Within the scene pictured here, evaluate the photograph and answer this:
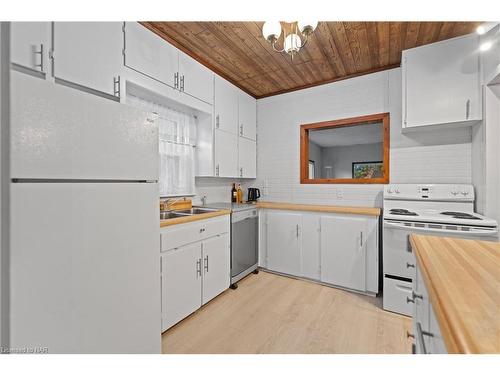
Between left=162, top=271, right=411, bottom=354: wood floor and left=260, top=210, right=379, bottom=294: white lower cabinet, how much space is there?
0.19 m

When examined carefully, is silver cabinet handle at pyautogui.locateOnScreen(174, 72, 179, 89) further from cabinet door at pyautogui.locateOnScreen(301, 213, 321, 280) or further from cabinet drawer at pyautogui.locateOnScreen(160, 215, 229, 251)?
cabinet door at pyautogui.locateOnScreen(301, 213, 321, 280)

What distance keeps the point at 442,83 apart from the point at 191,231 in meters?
2.58

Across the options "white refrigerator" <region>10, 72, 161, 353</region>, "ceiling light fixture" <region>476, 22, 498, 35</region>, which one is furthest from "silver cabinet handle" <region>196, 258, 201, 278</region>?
"ceiling light fixture" <region>476, 22, 498, 35</region>

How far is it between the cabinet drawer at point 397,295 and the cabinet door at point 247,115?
7.74 ft

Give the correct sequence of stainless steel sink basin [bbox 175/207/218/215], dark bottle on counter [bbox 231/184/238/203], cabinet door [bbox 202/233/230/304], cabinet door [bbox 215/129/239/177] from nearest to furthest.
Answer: cabinet door [bbox 202/233/230/304] → stainless steel sink basin [bbox 175/207/218/215] → cabinet door [bbox 215/129/239/177] → dark bottle on counter [bbox 231/184/238/203]

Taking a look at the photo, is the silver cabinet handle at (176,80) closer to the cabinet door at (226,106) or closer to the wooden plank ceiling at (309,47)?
the wooden plank ceiling at (309,47)

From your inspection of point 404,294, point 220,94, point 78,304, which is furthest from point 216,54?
point 404,294

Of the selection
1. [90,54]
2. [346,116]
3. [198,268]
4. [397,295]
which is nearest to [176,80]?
[90,54]

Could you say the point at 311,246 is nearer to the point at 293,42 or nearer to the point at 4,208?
the point at 293,42

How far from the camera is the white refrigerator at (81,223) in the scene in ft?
2.78

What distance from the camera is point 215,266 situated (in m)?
2.22

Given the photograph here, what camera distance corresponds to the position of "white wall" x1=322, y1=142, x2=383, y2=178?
5.65 metres

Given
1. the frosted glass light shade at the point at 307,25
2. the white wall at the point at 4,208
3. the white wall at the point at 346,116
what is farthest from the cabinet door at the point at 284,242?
the white wall at the point at 4,208
